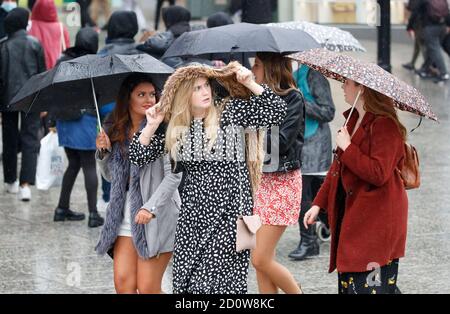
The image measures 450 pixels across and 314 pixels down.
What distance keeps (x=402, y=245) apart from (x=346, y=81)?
896 mm

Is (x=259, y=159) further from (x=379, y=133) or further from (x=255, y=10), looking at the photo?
(x=255, y=10)

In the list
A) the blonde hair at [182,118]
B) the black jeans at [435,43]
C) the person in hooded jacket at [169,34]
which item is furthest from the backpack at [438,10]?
the blonde hair at [182,118]

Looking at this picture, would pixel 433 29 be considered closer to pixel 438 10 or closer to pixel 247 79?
pixel 438 10

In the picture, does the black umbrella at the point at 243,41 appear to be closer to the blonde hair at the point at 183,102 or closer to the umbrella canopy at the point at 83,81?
the umbrella canopy at the point at 83,81

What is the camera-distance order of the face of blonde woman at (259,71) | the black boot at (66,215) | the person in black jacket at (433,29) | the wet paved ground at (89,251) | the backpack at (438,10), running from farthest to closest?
the person in black jacket at (433,29)
the backpack at (438,10)
the black boot at (66,215)
the wet paved ground at (89,251)
the face of blonde woman at (259,71)

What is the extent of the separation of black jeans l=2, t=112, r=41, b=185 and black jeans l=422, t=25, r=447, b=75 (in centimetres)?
817

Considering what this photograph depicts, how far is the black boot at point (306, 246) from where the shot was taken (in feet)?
29.9

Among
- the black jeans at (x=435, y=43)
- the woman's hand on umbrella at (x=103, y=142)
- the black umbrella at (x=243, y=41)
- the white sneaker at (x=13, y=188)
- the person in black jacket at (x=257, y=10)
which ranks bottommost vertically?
the black jeans at (x=435, y=43)

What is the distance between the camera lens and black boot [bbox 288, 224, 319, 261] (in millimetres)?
9109

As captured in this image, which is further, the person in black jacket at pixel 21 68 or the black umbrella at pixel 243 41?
the person in black jacket at pixel 21 68

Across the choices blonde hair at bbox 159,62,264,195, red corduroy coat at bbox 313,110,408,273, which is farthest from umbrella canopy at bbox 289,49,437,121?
blonde hair at bbox 159,62,264,195

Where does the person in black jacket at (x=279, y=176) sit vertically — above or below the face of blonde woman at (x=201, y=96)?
below

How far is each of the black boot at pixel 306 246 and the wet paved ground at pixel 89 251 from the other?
2.4 inches

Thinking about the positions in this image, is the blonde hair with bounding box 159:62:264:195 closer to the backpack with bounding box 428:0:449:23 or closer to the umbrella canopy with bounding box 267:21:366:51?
the umbrella canopy with bounding box 267:21:366:51
